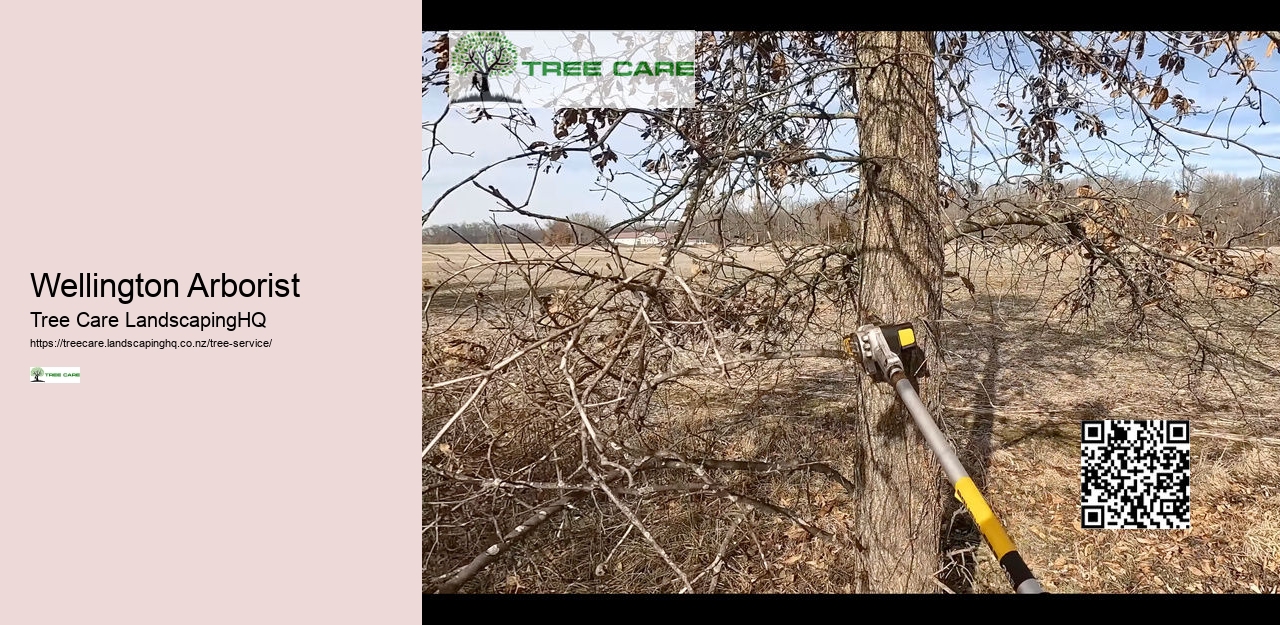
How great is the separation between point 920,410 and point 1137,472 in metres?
2.16

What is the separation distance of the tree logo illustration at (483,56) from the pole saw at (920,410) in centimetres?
166

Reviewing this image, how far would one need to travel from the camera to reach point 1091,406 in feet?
18.9

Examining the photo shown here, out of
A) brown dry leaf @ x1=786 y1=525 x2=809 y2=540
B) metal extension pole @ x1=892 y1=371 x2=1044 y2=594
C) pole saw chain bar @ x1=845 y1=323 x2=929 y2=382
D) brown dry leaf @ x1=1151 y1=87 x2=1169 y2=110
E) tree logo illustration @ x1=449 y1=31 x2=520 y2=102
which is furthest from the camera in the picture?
brown dry leaf @ x1=786 y1=525 x2=809 y2=540

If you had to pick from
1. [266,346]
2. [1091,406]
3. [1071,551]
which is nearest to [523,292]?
[266,346]

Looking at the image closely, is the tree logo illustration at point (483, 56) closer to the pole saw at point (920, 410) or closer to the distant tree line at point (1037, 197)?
the distant tree line at point (1037, 197)

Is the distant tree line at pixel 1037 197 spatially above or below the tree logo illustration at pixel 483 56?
below

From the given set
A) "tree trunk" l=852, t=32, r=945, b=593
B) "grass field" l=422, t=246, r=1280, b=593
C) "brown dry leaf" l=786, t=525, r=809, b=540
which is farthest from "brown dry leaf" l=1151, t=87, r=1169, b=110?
"brown dry leaf" l=786, t=525, r=809, b=540

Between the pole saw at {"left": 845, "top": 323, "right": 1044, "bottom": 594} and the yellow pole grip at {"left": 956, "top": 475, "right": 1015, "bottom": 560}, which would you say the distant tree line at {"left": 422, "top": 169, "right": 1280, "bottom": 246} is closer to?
the pole saw at {"left": 845, "top": 323, "right": 1044, "bottom": 594}

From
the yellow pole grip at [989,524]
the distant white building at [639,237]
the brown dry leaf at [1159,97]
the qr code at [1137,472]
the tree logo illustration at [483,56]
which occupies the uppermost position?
the tree logo illustration at [483,56]

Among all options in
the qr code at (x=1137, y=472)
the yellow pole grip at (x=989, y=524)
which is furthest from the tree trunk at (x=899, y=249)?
the qr code at (x=1137, y=472)

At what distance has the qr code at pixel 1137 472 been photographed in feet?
11.4

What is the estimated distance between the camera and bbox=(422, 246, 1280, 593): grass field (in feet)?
11.4

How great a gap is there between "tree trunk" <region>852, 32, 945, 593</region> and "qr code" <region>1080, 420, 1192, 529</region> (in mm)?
1328

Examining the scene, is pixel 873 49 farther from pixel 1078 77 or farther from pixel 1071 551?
pixel 1071 551
